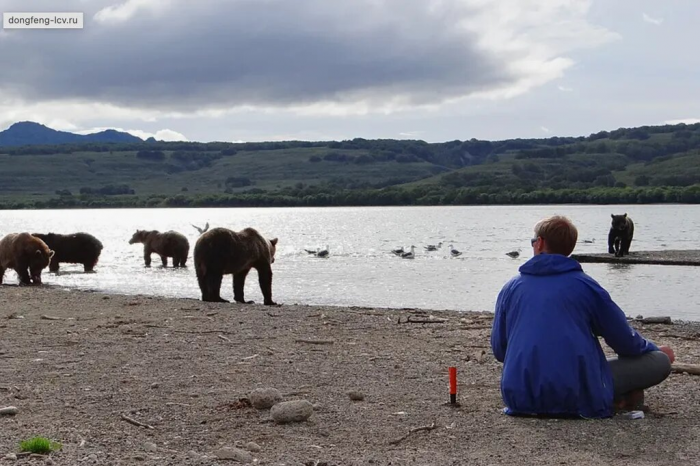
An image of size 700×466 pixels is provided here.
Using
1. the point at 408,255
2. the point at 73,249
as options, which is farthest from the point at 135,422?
the point at 408,255

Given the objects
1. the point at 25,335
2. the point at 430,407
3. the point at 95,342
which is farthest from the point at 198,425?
the point at 25,335

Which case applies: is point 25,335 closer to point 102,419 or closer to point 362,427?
point 102,419

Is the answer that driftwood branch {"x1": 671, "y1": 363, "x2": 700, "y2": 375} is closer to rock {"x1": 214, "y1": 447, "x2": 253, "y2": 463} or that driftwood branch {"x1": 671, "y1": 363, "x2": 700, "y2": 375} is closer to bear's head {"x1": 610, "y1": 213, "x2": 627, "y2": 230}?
rock {"x1": 214, "y1": 447, "x2": 253, "y2": 463}

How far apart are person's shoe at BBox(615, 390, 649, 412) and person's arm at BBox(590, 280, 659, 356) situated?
0.37 meters

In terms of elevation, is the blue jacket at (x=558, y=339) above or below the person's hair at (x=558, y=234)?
below

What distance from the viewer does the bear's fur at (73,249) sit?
30906 millimetres

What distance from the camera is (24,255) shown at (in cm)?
2436

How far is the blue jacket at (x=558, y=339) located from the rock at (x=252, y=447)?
2.22m

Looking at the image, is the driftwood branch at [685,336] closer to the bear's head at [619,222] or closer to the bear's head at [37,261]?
the bear's head at [37,261]

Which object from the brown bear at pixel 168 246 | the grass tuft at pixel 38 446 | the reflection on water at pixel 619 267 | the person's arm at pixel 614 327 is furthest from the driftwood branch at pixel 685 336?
the brown bear at pixel 168 246

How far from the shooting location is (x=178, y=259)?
36719mm

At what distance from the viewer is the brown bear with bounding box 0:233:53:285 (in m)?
24.2

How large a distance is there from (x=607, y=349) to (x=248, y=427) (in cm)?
640

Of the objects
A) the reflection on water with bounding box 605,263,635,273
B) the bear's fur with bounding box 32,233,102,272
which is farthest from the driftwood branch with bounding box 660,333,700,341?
the bear's fur with bounding box 32,233,102,272
